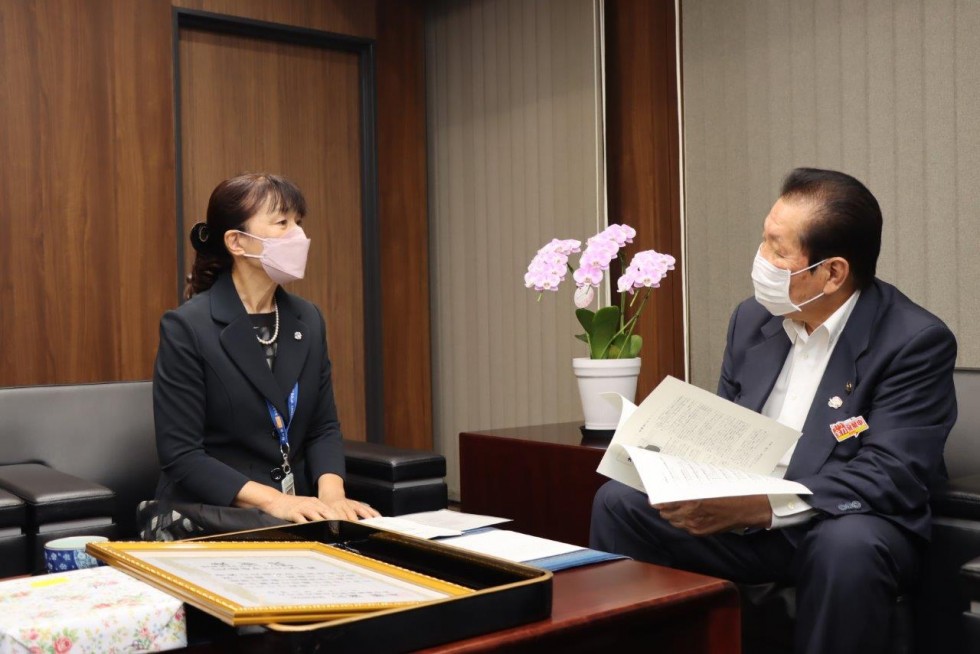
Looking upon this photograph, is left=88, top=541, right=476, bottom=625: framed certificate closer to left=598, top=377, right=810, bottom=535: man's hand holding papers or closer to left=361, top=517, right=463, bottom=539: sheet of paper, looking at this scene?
left=361, top=517, right=463, bottom=539: sheet of paper

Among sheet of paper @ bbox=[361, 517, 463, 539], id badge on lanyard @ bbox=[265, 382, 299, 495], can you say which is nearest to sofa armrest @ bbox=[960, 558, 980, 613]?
sheet of paper @ bbox=[361, 517, 463, 539]

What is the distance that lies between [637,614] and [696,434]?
0.74m

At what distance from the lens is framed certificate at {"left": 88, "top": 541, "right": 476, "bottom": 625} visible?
1.11m

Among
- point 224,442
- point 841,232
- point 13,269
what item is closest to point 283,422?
point 224,442

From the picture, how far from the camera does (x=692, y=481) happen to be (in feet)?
6.16

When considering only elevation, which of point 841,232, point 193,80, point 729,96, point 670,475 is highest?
point 193,80

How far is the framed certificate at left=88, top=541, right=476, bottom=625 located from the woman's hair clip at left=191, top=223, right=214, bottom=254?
1.20m

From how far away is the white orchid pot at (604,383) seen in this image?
283 centimetres

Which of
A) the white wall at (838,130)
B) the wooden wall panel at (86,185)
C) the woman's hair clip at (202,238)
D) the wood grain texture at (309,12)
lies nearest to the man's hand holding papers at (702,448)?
the woman's hair clip at (202,238)

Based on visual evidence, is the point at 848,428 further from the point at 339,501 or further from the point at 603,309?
the point at 339,501

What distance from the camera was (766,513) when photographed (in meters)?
2.00

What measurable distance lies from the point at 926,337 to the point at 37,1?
3.59 metres

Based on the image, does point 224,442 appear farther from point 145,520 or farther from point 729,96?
point 729,96

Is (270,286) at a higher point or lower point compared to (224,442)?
higher
